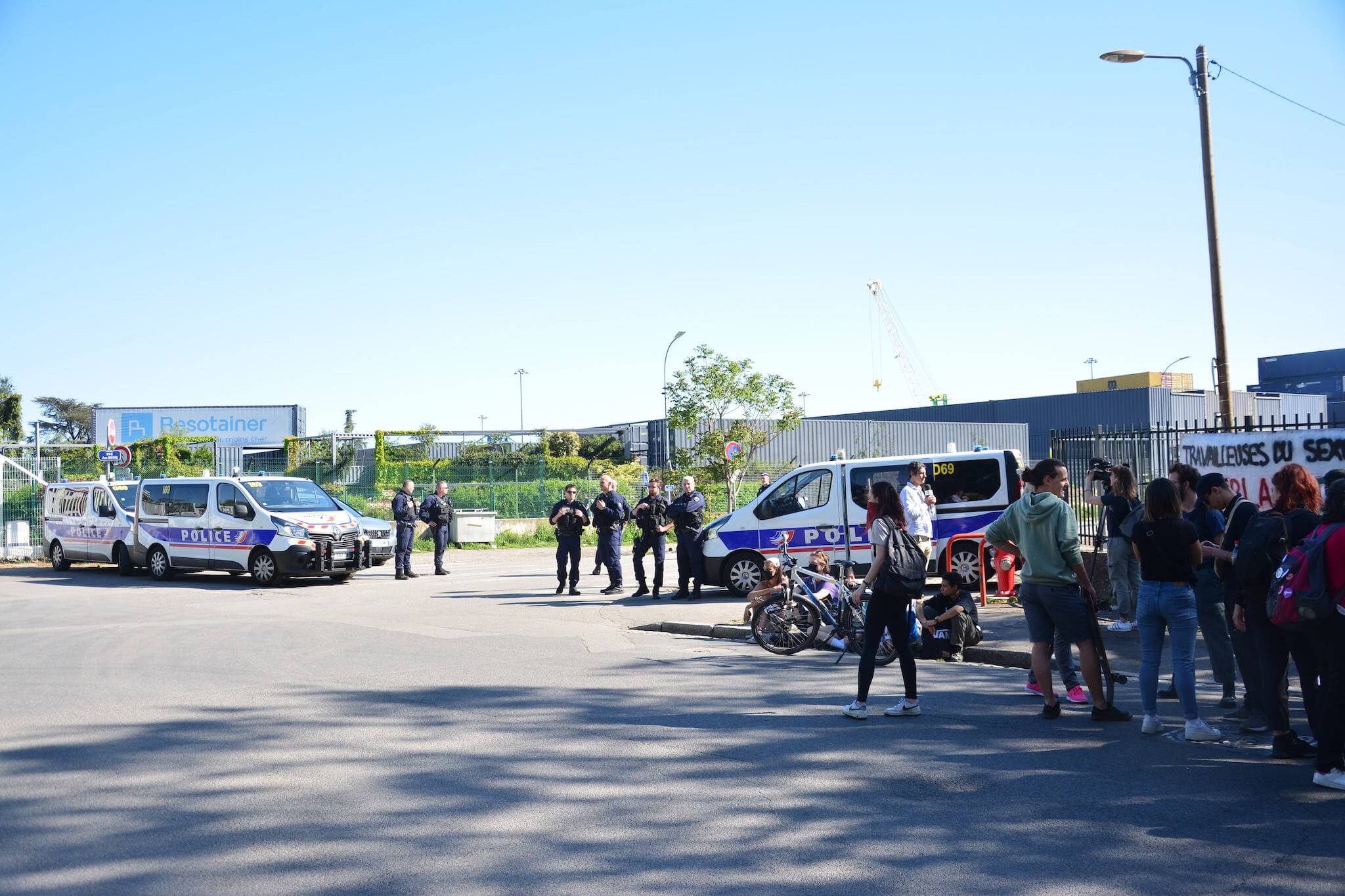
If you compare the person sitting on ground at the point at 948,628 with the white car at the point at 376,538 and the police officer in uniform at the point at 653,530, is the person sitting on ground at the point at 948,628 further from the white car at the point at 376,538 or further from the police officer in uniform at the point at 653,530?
the white car at the point at 376,538

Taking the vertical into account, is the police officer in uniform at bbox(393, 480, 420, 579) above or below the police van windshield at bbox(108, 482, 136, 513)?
below

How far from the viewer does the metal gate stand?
26641mm

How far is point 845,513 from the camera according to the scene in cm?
1623

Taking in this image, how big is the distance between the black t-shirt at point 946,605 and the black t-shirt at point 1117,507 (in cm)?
166

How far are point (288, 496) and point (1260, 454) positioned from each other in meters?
16.3

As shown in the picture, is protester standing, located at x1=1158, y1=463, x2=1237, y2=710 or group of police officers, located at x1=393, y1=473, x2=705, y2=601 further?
group of police officers, located at x1=393, y1=473, x2=705, y2=601

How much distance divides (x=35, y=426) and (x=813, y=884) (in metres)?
29.7

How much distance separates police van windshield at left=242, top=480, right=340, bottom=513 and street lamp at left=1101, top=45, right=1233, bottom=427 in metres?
15.2

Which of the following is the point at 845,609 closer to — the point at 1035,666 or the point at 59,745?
the point at 1035,666

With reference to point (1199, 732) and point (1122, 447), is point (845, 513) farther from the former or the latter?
point (1199, 732)

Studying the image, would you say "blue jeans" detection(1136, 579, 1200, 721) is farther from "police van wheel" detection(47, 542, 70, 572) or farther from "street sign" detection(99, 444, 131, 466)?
"street sign" detection(99, 444, 131, 466)

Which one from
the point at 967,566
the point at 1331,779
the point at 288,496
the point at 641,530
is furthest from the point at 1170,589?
the point at 288,496

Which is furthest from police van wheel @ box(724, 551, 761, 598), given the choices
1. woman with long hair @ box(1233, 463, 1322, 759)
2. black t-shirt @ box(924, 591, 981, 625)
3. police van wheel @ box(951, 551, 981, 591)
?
woman with long hair @ box(1233, 463, 1322, 759)

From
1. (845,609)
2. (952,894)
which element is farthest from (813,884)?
(845,609)
